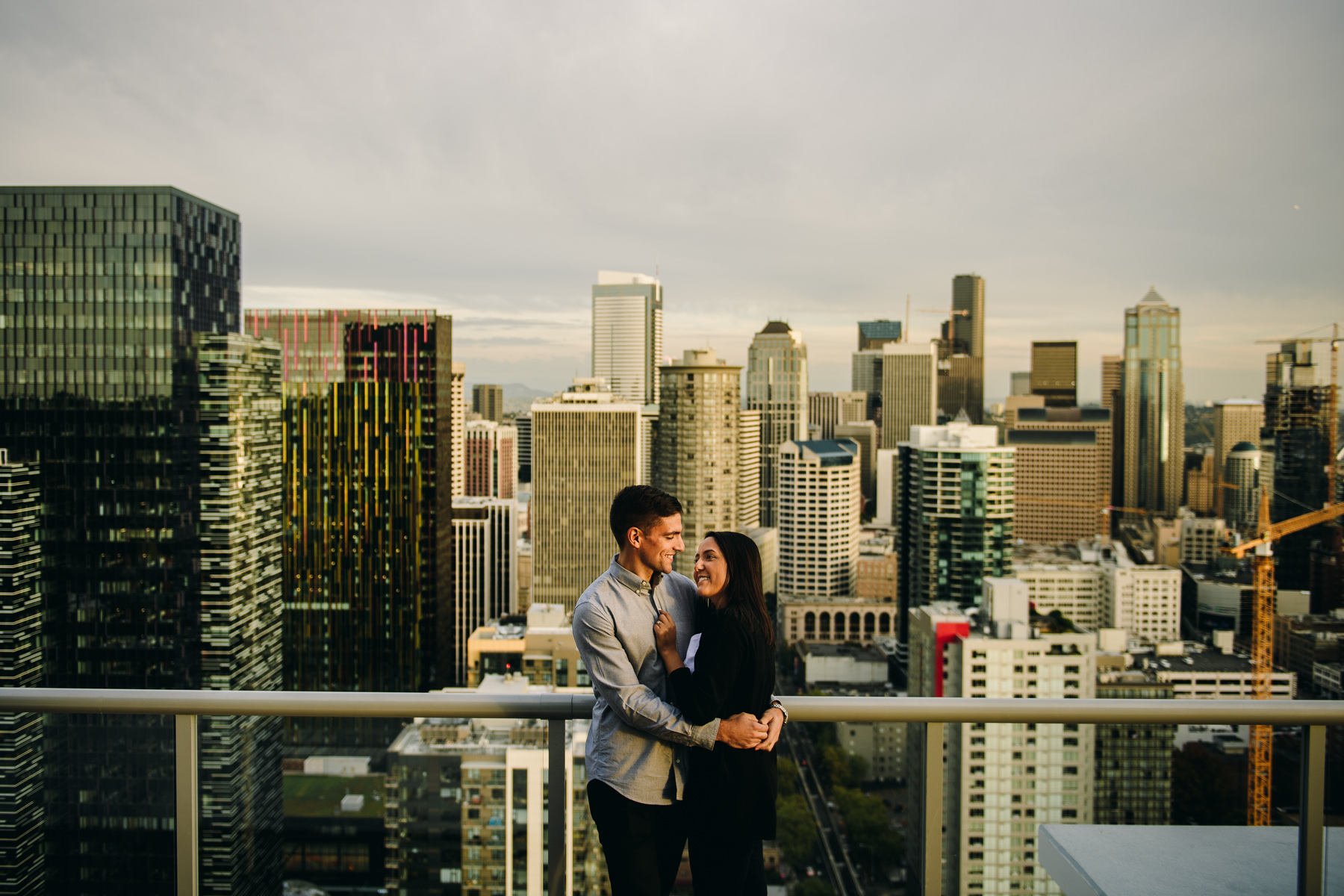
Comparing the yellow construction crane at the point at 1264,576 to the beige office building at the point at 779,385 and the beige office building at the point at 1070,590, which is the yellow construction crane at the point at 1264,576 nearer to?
the beige office building at the point at 1070,590

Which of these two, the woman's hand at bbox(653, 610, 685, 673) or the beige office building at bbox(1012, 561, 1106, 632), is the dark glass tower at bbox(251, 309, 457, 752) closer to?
the beige office building at bbox(1012, 561, 1106, 632)

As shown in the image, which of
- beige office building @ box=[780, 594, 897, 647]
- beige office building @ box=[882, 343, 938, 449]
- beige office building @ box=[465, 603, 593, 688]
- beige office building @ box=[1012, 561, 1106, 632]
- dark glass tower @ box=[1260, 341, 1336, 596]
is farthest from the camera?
beige office building @ box=[882, 343, 938, 449]

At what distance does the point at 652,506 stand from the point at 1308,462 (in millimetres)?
37927

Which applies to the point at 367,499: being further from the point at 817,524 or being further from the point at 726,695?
the point at 726,695

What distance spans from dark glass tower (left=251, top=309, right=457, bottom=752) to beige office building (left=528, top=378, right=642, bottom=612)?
376cm

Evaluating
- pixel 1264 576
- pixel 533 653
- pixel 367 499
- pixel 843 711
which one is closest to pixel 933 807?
pixel 843 711

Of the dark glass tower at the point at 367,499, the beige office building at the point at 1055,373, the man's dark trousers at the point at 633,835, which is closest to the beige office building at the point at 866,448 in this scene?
the beige office building at the point at 1055,373

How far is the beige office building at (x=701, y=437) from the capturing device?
3769cm

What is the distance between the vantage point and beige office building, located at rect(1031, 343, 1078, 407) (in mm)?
73938

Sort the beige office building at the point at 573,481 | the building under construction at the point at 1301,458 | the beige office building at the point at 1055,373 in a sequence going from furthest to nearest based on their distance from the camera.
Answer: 1. the beige office building at the point at 1055,373
2. the beige office building at the point at 573,481
3. the building under construction at the point at 1301,458

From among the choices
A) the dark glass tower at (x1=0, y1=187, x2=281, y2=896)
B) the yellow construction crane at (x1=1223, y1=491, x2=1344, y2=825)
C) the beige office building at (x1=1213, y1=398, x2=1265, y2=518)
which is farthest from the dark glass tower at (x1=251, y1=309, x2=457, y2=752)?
the beige office building at (x1=1213, y1=398, x2=1265, y2=518)

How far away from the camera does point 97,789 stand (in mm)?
2051

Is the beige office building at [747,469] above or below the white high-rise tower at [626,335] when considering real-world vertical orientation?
below

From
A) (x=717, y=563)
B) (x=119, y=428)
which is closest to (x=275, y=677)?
(x=119, y=428)
